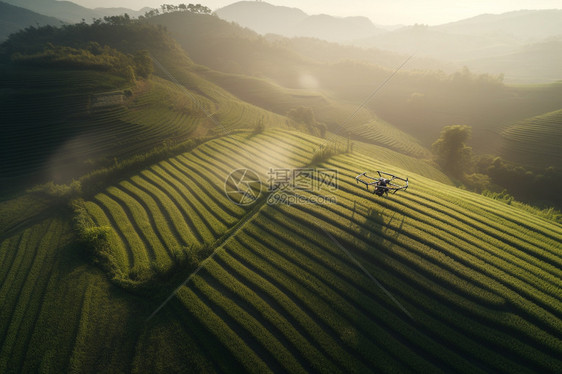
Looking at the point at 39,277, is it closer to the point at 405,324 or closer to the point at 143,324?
the point at 143,324

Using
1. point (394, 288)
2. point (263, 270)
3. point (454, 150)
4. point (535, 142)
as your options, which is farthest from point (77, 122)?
point (535, 142)

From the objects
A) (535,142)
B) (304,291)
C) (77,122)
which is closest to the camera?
(304,291)

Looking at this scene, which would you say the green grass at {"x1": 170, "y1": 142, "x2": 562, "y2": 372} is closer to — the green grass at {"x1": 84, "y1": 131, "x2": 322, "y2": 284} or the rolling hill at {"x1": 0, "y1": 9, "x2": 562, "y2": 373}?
the rolling hill at {"x1": 0, "y1": 9, "x2": 562, "y2": 373}

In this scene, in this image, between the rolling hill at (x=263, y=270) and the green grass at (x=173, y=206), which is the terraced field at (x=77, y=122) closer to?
the rolling hill at (x=263, y=270)

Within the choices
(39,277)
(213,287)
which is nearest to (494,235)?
(213,287)
